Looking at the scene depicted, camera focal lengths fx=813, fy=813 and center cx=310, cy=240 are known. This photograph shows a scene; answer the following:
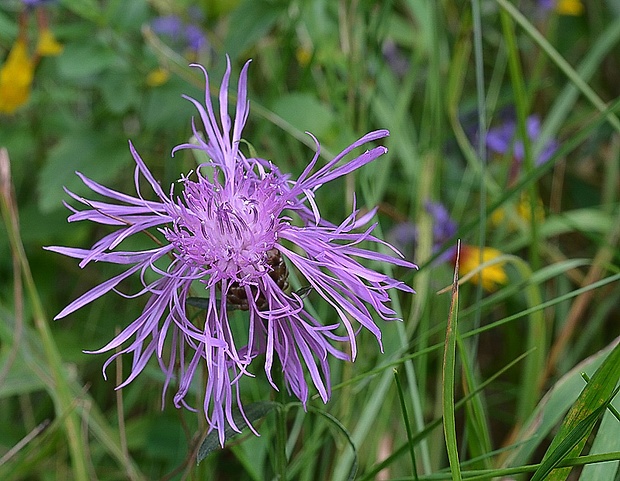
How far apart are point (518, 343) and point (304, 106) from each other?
1.35 feet

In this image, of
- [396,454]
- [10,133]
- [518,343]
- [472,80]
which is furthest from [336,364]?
[472,80]

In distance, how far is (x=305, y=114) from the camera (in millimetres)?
924

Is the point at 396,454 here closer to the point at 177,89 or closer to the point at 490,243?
the point at 177,89

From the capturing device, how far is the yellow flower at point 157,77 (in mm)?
1010

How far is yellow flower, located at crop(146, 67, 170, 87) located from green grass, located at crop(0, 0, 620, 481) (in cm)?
1

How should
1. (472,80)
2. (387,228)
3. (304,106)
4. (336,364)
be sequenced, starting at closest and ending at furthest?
(336,364) < (304,106) < (387,228) < (472,80)

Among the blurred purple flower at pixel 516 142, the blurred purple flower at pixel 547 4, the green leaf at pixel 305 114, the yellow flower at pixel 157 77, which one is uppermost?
the blurred purple flower at pixel 547 4

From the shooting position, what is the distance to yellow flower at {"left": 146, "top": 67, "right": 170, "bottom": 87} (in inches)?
39.8

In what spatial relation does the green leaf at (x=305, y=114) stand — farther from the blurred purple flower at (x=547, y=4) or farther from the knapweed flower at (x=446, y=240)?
the blurred purple flower at (x=547, y=4)

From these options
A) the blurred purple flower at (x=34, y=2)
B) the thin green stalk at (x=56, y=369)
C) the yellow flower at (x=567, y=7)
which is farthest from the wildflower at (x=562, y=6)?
the thin green stalk at (x=56, y=369)

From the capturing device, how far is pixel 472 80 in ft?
4.72

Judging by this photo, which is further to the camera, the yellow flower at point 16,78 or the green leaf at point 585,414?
the yellow flower at point 16,78

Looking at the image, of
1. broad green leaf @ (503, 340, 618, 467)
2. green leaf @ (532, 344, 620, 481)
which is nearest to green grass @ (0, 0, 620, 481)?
broad green leaf @ (503, 340, 618, 467)

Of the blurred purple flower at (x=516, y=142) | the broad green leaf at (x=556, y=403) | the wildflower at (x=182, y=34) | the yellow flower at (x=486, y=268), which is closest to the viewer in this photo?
the broad green leaf at (x=556, y=403)
